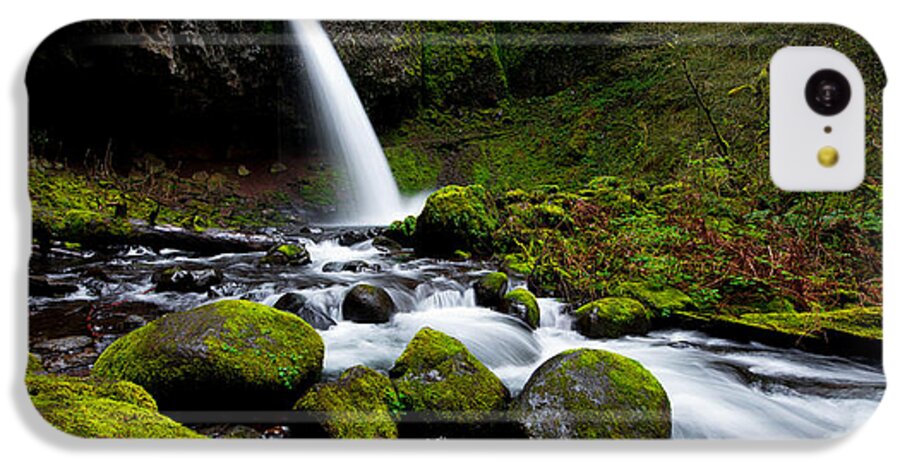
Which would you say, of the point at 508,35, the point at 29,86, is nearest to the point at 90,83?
the point at 29,86

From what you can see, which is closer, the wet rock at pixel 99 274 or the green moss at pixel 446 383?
the green moss at pixel 446 383

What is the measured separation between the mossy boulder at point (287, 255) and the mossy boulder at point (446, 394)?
62 cm

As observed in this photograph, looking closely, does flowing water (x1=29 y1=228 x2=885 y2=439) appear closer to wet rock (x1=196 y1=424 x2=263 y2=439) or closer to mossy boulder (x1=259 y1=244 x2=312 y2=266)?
mossy boulder (x1=259 y1=244 x2=312 y2=266)

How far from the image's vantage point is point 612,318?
196 cm

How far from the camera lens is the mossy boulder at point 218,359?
1.63 metres

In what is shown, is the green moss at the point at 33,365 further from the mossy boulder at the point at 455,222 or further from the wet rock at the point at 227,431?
the mossy boulder at the point at 455,222

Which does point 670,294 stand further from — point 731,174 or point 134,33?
point 134,33

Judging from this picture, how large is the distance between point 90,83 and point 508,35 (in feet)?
5.33

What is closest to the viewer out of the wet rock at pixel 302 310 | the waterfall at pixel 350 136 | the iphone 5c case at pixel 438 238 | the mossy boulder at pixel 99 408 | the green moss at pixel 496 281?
the mossy boulder at pixel 99 408

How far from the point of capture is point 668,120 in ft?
6.14

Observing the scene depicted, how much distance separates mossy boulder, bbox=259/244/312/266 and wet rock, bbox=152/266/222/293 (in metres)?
0.19

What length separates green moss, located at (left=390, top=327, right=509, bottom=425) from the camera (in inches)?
67.3

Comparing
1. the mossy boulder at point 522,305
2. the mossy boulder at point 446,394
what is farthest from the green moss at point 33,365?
the mossy boulder at point 522,305

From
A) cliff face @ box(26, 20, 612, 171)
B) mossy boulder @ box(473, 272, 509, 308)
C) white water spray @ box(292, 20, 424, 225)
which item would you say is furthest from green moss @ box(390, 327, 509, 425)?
cliff face @ box(26, 20, 612, 171)
